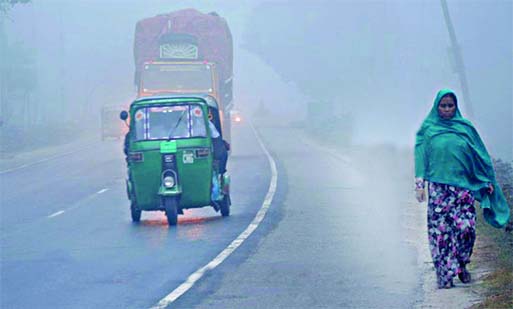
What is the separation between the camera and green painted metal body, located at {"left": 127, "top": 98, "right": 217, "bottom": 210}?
18.2 m

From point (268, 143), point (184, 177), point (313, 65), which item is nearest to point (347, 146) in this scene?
point (268, 143)

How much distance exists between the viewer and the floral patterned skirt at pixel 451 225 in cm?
1108

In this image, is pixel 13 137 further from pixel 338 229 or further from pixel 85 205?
pixel 338 229

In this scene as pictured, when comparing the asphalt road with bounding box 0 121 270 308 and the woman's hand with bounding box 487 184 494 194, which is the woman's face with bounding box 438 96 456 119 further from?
the asphalt road with bounding box 0 121 270 308

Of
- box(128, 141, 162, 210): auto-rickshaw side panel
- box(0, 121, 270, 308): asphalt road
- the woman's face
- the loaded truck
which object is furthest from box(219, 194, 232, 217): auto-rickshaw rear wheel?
the loaded truck

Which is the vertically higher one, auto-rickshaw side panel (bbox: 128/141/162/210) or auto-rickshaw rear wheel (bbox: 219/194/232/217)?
auto-rickshaw side panel (bbox: 128/141/162/210)

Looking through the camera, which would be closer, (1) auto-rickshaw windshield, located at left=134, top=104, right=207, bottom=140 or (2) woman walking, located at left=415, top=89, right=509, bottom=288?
(2) woman walking, located at left=415, top=89, right=509, bottom=288

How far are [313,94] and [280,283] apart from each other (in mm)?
71669

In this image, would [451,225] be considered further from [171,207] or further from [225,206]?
[225,206]

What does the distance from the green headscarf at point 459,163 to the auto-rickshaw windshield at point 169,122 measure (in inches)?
307

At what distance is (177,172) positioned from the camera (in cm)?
1816

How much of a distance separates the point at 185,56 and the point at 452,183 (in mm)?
26878

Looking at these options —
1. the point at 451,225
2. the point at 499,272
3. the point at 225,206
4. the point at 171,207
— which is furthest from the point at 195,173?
the point at 451,225

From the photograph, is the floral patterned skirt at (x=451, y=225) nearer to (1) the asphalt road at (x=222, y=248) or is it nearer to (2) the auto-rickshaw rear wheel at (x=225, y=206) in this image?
(1) the asphalt road at (x=222, y=248)
